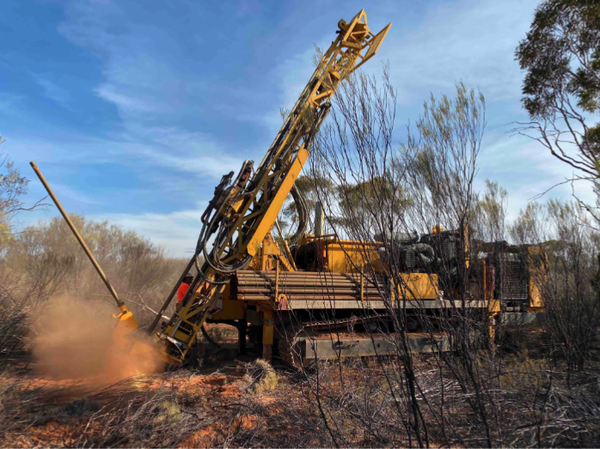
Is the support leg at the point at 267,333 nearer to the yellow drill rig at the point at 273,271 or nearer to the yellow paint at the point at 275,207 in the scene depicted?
the yellow drill rig at the point at 273,271

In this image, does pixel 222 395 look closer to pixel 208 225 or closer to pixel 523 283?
pixel 208 225

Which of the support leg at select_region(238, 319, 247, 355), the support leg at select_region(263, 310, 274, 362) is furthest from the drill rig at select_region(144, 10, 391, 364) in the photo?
the support leg at select_region(238, 319, 247, 355)

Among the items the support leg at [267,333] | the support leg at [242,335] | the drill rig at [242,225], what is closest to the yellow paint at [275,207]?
the drill rig at [242,225]

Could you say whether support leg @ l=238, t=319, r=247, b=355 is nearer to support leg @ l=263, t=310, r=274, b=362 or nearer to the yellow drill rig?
the yellow drill rig

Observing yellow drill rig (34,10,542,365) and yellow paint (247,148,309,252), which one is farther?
yellow paint (247,148,309,252)

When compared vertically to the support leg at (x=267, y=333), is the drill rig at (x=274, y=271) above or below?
above

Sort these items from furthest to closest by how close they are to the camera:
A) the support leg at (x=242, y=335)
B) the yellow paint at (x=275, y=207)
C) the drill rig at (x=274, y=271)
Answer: the support leg at (x=242, y=335) → the yellow paint at (x=275, y=207) → the drill rig at (x=274, y=271)

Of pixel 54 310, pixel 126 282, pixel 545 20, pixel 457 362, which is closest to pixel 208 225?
pixel 457 362

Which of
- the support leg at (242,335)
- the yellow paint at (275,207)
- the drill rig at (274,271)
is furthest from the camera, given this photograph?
the support leg at (242,335)

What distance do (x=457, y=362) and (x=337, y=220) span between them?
1.71 metres

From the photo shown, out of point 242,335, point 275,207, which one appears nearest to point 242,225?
point 275,207

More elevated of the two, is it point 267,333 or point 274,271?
point 274,271

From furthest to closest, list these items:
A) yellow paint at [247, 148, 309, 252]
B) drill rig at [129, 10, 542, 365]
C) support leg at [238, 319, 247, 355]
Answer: support leg at [238, 319, 247, 355] → yellow paint at [247, 148, 309, 252] → drill rig at [129, 10, 542, 365]

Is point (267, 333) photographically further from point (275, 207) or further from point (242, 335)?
point (275, 207)
